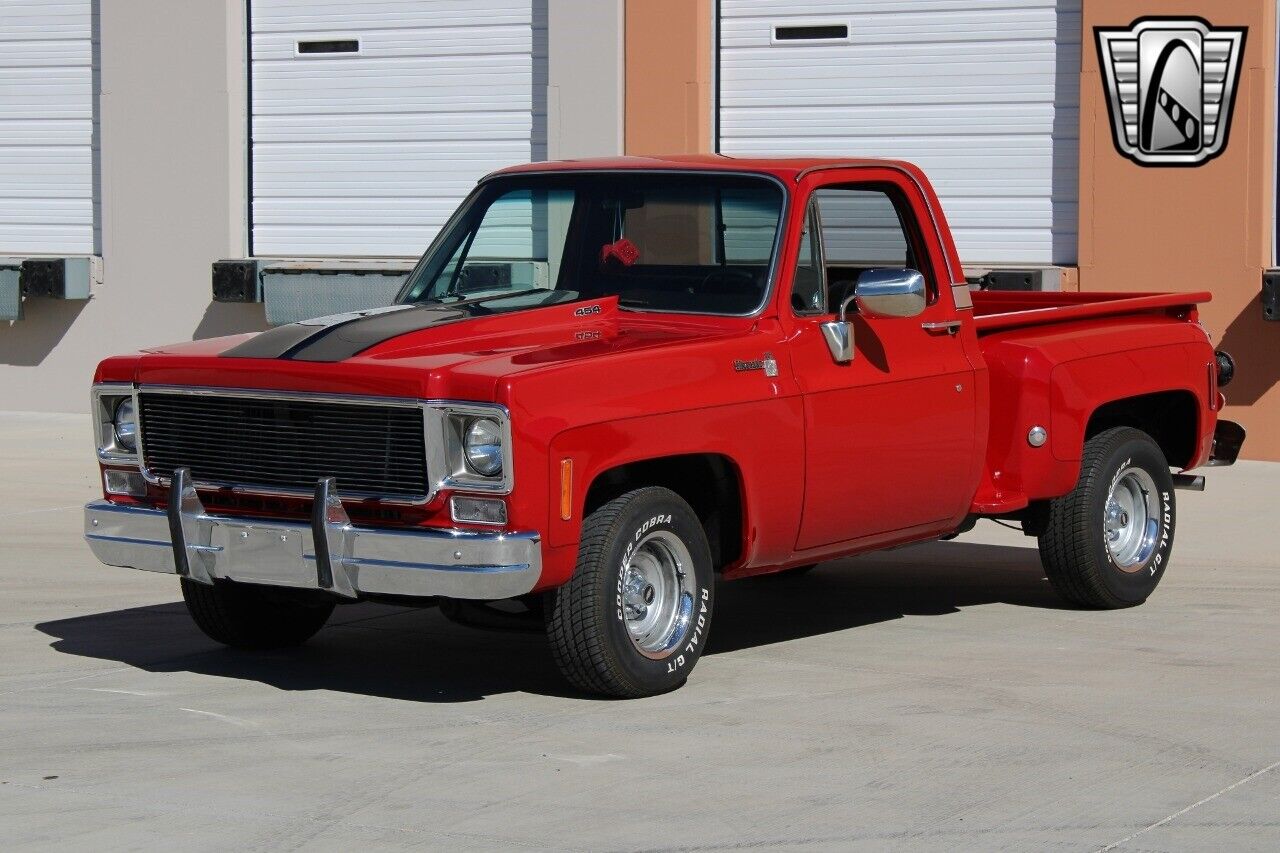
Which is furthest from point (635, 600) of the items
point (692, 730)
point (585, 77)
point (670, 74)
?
point (585, 77)

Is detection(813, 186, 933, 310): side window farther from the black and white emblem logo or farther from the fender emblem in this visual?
the black and white emblem logo

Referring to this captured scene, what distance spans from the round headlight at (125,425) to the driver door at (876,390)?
7.70 feet

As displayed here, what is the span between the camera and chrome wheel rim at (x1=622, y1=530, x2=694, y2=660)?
6797 mm

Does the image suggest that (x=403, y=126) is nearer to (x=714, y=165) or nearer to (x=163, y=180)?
(x=163, y=180)

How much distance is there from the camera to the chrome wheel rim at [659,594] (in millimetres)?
6797

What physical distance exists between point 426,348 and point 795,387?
1.35 m

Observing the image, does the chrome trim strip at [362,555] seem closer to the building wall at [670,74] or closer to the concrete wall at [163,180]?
the building wall at [670,74]

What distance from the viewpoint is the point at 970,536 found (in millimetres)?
11180

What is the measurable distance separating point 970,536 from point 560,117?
261 inches

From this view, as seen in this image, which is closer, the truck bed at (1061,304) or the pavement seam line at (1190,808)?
the pavement seam line at (1190,808)

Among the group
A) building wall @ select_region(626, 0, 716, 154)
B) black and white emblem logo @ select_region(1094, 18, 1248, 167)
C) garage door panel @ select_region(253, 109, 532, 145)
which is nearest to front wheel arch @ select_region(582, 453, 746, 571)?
black and white emblem logo @ select_region(1094, 18, 1248, 167)

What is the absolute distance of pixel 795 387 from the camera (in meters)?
7.18

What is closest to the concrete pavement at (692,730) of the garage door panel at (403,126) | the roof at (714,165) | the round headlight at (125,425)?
the round headlight at (125,425)

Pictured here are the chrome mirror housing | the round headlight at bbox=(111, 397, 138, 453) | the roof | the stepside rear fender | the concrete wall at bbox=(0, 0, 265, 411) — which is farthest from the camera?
the concrete wall at bbox=(0, 0, 265, 411)
